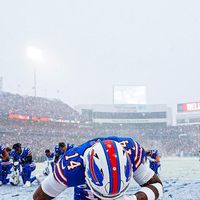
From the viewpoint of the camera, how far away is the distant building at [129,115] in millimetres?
75875

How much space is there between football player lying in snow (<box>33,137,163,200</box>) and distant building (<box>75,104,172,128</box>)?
234 feet

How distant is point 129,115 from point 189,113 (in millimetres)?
13814

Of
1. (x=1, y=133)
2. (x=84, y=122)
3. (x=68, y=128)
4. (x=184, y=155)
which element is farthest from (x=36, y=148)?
(x=184, y=155)

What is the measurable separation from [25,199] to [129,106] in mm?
69124

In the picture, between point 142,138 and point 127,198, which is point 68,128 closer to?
point 142,138

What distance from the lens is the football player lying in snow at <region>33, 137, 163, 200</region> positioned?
2.43 meters

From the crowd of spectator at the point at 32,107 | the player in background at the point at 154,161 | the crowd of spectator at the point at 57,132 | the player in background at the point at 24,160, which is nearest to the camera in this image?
the player in background at the point at 24,160

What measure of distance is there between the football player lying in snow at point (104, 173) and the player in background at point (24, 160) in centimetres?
1054

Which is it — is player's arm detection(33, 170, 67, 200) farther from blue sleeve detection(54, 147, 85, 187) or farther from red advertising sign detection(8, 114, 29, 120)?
red advertising sign detection(8, 114, 29, 120)

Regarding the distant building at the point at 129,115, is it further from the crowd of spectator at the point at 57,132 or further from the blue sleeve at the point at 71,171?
the blue sleeve at the point at 71,171

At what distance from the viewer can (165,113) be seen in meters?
79.1

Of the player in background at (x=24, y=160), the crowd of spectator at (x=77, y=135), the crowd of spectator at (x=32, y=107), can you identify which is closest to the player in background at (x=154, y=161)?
the player in background at (x=24, y=160)

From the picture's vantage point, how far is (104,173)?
2.43 m

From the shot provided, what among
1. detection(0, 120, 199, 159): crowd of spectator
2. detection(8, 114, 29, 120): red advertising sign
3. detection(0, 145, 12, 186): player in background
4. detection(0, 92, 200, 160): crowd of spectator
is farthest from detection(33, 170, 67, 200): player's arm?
detection(8, 114, 29, 120): red advertising sign
